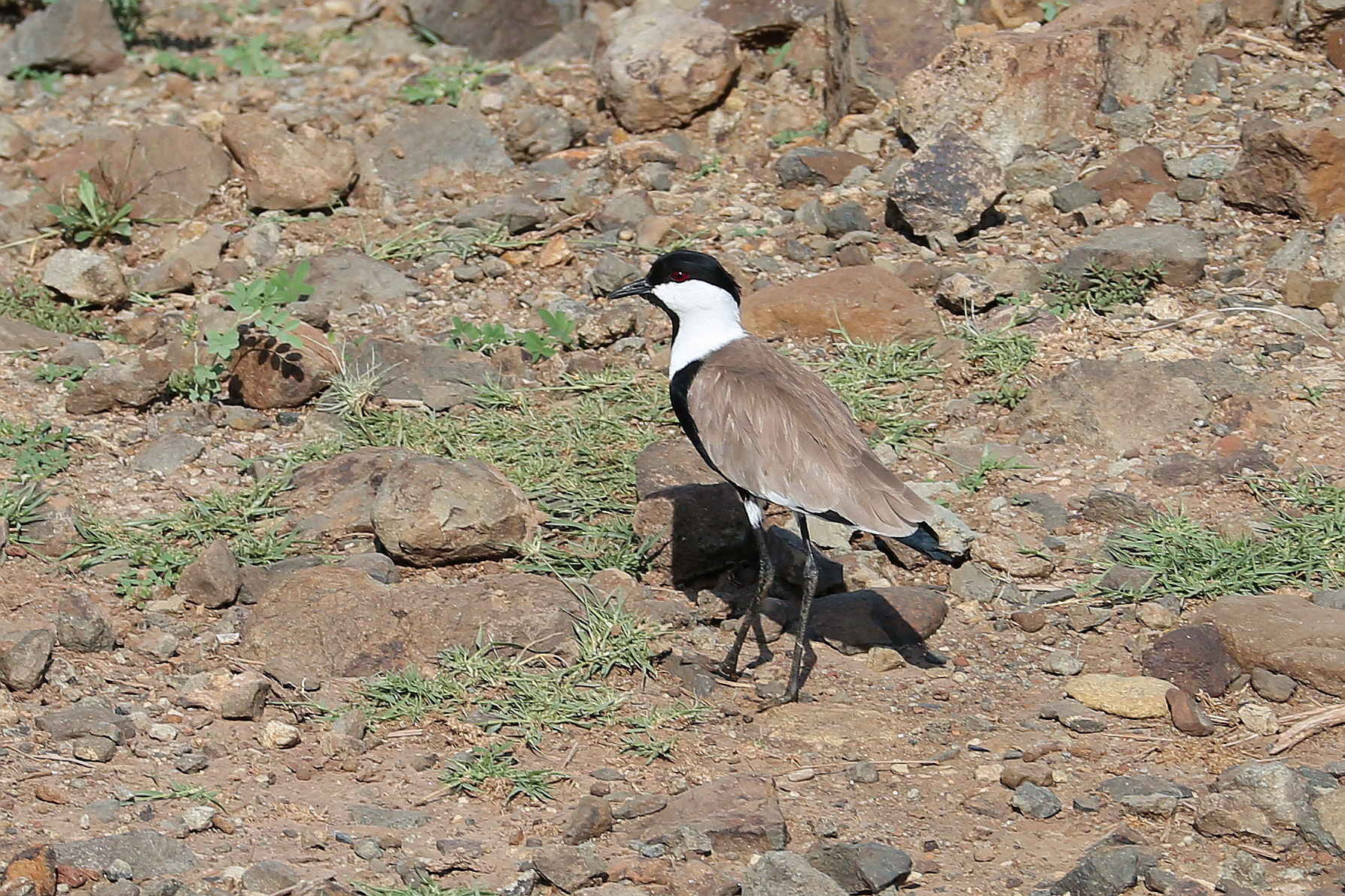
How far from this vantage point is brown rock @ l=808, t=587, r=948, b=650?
5461mm

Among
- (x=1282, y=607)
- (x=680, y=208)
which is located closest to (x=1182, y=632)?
(x=1282, y=607)

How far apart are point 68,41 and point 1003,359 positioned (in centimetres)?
729

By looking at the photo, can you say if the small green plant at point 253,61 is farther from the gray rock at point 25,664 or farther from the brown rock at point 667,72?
the gray rock at point 25,664

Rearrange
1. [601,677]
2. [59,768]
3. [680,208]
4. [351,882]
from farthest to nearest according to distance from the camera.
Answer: [680,208], [601,677], [59,768], [351,882]

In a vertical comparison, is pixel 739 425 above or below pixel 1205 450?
above

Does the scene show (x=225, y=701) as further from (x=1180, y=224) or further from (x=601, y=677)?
(x=1180, y=224)

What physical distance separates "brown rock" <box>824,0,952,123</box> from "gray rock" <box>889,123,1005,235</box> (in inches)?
45.7

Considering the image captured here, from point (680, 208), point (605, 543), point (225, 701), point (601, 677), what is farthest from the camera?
point (680, 208)

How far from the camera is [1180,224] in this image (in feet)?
26.5

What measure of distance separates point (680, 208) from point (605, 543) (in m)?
3.25

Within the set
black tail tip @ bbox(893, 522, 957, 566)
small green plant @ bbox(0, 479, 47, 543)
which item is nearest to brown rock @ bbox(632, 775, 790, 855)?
black tail tip @ bbox(893, 522, 957, 566)

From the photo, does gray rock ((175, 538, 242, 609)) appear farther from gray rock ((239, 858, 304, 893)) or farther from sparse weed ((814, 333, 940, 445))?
sparse weed ((814, 333, 940, 445))

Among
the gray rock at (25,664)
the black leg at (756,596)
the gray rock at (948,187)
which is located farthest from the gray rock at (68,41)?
the black leg at (756,596)

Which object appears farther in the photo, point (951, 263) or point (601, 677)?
point (951, 263)
